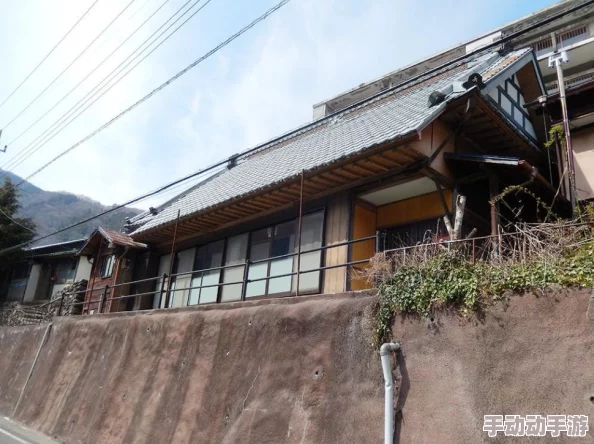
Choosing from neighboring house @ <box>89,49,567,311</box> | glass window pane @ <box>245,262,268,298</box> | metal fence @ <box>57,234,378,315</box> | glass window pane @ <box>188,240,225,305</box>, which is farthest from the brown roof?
glass window pane @ <box>245,262,268,298</box>

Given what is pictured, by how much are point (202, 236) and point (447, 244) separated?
29.1 ft

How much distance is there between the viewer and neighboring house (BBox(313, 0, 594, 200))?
957 cm

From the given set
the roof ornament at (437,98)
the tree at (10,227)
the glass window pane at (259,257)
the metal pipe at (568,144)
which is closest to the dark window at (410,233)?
the roof ornament at (437,98)

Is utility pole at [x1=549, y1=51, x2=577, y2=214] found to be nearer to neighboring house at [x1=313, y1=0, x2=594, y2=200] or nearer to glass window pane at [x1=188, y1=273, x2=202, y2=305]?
neighboring house at [x1=313, y1=0, x2=594, y2=200]

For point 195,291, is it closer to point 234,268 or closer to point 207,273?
point 207,273

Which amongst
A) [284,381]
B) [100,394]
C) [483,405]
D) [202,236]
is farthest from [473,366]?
[202,236]

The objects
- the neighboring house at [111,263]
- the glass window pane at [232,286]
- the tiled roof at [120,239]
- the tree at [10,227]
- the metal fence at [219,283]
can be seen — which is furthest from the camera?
the tree at [10,227]

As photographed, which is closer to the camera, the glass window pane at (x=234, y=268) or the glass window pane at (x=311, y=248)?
the glass window pane at (x=311, y=248)

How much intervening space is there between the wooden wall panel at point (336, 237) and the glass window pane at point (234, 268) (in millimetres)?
2907

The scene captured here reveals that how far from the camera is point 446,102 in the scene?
8.91 metres

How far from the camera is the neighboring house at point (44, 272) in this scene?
83.0 feet

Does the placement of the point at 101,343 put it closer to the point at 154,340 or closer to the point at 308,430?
the point at 154,340

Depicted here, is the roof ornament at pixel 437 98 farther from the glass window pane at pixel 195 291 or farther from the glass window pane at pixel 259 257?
the glass window pane at pixel 195 291

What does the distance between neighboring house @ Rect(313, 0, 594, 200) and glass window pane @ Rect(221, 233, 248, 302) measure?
7728 millimetres
